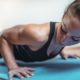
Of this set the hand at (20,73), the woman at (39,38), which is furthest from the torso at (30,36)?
the hand at (20,73)

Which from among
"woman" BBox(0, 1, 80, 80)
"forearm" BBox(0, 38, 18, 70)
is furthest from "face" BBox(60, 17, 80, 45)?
"forearm" BBox(0, 38, 18, 70)

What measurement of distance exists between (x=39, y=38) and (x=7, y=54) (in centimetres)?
15

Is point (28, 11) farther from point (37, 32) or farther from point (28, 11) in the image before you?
point (37, 32)

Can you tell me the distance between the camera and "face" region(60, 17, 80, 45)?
78cm

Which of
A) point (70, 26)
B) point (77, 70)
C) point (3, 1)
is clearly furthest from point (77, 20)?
point (3, 1)

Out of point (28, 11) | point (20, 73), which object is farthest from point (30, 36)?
point (28, 11)

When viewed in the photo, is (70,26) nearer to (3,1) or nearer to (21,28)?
(21,28)

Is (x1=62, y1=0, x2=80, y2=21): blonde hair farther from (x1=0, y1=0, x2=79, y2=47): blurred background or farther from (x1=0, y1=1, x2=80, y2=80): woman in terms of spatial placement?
(x1=0, y1=0, x2=79, y2=47): blurred background

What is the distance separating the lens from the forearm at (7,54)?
87 cm

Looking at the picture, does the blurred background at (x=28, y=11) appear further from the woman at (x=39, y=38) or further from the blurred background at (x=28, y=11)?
the woman at (x=39, y=38)

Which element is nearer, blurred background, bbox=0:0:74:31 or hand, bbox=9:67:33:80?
hand, bbox=9:67:33:80

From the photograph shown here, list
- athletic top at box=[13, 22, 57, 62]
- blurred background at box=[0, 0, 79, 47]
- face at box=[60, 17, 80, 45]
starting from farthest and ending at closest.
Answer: blurred background at box=[0, 0, 79, 47], athletic top at box=[13, 22, 57, 62], face at box=[60, 17, 80, 45]

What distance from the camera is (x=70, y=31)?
31.4 inches

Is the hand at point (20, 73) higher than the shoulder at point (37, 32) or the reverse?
the reverse
